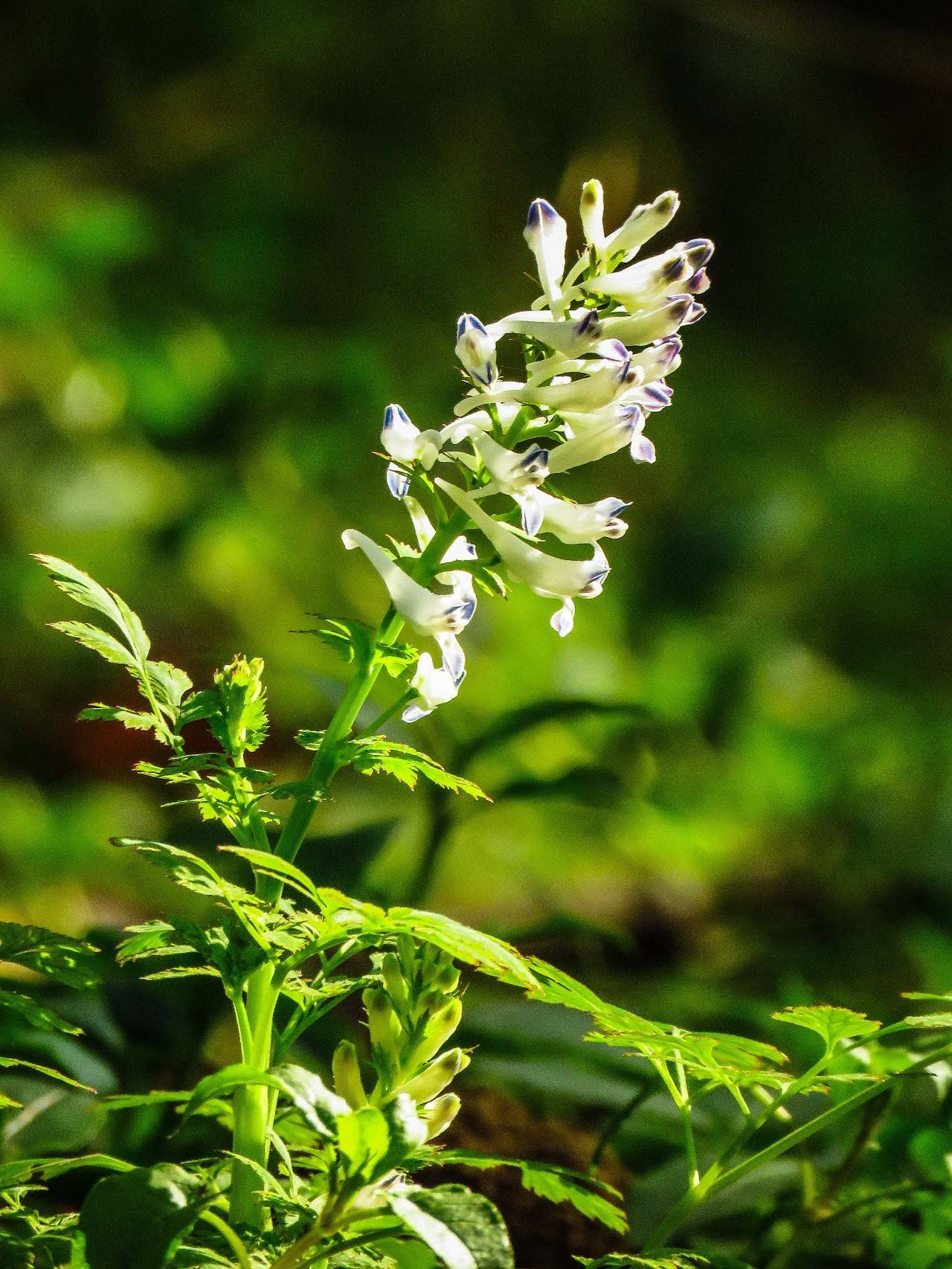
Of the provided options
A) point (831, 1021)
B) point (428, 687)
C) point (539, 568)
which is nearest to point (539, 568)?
point (539, 568)

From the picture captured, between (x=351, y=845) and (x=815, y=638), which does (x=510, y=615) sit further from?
(x=351, y=845)

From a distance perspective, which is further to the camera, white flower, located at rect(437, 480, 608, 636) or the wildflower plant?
white flower, located at rect(437, 480, 608, 636)

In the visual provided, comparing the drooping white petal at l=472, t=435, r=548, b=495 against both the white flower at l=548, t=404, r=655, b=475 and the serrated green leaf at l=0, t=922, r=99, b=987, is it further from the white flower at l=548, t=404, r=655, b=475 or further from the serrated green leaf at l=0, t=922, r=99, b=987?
the serrated green leaf at l=0, t=922, r=99, b=987

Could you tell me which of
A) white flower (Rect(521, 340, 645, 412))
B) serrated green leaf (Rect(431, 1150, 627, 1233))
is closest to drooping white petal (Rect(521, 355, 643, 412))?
white flower (Rect(521, 340, 645, 412))

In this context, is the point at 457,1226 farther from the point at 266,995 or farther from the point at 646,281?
the point at 646,281

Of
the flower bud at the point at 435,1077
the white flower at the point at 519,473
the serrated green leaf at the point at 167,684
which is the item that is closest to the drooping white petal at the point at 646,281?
the white flower at the point at 519,473

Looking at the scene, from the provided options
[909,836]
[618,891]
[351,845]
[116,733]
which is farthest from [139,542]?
[351,845]

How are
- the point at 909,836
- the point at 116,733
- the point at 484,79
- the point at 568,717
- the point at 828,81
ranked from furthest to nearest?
the point at 828,81, the point at 484,79, the point at 116,733, the point at 909,836, the point at 568,717
